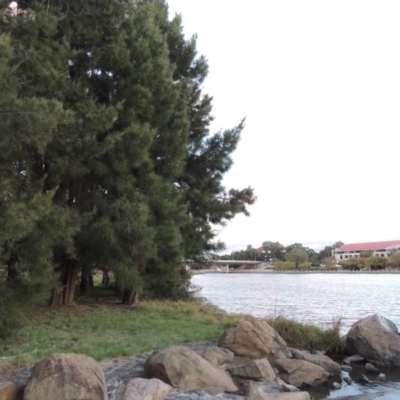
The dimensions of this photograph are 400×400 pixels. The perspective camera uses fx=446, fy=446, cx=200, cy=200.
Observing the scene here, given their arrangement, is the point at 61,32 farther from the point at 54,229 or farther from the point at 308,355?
the point at 308,355

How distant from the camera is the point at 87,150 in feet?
35.8

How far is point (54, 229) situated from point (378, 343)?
27.5ft

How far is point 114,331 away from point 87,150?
4.47 meters

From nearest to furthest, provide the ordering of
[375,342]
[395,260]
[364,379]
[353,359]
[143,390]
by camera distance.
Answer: [143,390] < [364,379] < [353,359] < [375,342] < [395,260]

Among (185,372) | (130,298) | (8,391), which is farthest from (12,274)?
(130,298)

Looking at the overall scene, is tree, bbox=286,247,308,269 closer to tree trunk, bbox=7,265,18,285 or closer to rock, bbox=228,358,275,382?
rock, bbox=228,358,275,382

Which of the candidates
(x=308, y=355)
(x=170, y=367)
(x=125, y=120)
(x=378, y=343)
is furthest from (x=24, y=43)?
(x=378, y=343)

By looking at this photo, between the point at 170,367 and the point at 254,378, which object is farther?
the point at 254,378

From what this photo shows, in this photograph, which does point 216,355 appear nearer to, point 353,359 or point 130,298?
point 353,359

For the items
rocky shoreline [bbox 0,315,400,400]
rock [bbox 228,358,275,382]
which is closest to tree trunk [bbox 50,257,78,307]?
rocky shoreline [bbox 0,315,400,400]

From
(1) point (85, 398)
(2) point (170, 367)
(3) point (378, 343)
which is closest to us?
(1) point (85, 398)

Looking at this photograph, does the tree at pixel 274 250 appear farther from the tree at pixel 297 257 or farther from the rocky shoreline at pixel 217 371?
the rocky shoreline at pixel 217 371

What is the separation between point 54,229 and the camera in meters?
8.64

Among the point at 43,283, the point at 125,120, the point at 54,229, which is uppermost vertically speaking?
the point at 125,120
